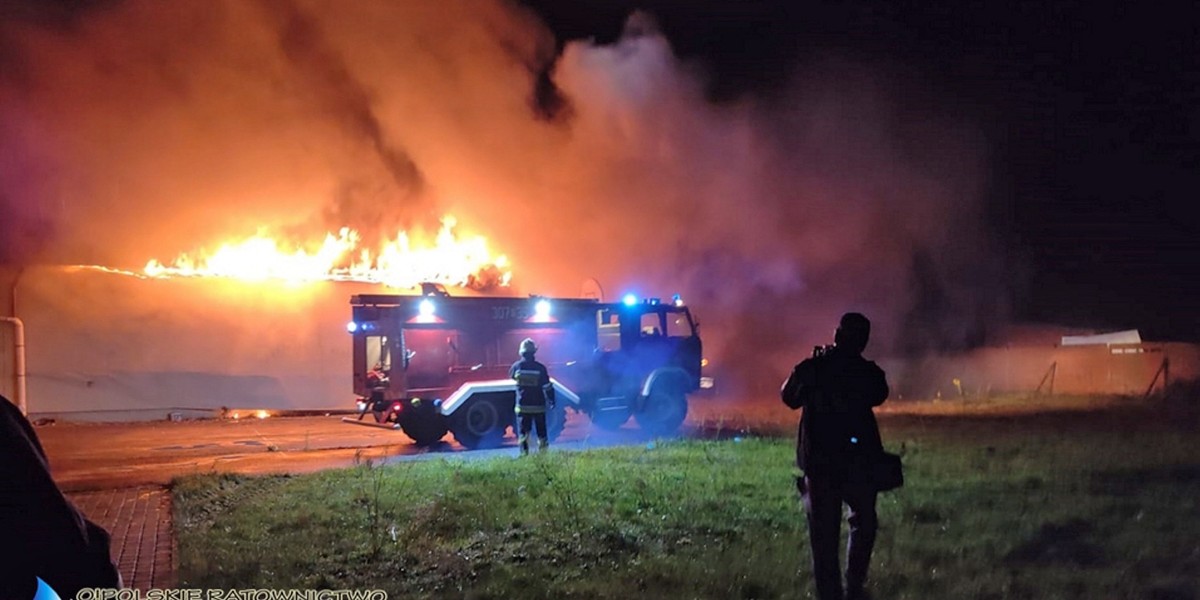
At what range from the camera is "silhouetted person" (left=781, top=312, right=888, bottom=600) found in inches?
187

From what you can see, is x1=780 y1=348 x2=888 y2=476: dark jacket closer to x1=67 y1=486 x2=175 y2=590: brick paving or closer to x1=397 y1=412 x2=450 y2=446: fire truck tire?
x1=67 y1=486 x2=175 y2=590: brick paving

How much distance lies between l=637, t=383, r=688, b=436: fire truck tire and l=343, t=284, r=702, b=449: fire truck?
2 centimetres

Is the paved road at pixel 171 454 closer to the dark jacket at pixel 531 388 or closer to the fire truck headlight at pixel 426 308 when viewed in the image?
the dark jacket at pixel 531 388

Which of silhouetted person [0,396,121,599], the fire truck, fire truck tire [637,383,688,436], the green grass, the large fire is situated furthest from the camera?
the large fire

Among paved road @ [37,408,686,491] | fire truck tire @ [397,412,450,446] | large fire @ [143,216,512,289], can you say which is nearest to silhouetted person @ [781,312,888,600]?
paved road @ [37,408,686,491]

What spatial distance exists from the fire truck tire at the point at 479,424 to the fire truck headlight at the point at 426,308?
57.6 inches

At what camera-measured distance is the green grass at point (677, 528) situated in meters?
5.54

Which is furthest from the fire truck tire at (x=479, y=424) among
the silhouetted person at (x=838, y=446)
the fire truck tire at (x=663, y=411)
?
the silhouetted person at (x=838, y=446)

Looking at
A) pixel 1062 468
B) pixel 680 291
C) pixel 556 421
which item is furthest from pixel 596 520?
pixel 680 291

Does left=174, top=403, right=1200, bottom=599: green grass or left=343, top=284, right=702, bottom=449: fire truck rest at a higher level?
left=343, top=284, right=702, bottom=449: fire truck

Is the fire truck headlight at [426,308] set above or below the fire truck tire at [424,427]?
above

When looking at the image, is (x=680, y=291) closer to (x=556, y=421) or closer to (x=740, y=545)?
(x=556, y=421)

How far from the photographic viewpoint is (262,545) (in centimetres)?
642

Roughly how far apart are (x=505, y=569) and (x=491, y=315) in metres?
8.20
